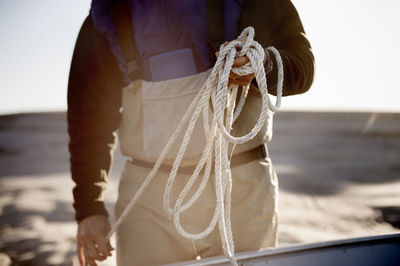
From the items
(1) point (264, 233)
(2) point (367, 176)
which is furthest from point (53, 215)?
(2) point (367, 176)

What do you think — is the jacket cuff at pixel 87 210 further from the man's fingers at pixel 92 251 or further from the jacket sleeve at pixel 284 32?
the jacket sleeve at pixel 284 32

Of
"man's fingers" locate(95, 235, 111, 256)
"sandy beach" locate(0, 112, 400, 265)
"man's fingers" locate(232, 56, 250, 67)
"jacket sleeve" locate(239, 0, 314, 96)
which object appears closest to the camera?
"man's fingers" locate(232, 56, 250, 67)

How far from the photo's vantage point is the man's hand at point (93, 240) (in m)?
1.23

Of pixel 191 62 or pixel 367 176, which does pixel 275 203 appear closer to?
pixel 191 62

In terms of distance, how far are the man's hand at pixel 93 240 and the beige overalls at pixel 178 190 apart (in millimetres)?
97

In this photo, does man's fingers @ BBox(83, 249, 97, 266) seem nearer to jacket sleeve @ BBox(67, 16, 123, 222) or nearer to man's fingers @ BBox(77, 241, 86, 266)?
man's fingers @ BBox(77, 241, 86, 266)

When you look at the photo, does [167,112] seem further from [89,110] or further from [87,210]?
[87,210]

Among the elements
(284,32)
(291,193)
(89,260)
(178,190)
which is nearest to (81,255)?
(89,260)

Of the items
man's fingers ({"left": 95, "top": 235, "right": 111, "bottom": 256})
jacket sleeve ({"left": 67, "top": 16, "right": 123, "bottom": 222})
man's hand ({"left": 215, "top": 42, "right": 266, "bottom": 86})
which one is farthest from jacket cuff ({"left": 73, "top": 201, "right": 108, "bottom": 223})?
man's hand ({"left": 215, "top": 42, "right": 266, "bottom": 86})

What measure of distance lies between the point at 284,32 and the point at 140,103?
605 mm

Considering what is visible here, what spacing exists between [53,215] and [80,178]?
2.37 m

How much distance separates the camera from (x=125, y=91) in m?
1.24

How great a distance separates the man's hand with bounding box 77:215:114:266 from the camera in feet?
4.05

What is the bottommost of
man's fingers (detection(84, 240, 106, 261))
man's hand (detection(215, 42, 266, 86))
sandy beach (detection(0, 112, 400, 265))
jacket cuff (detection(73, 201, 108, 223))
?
sandy beach (detection(0, 112, 400, 265))
